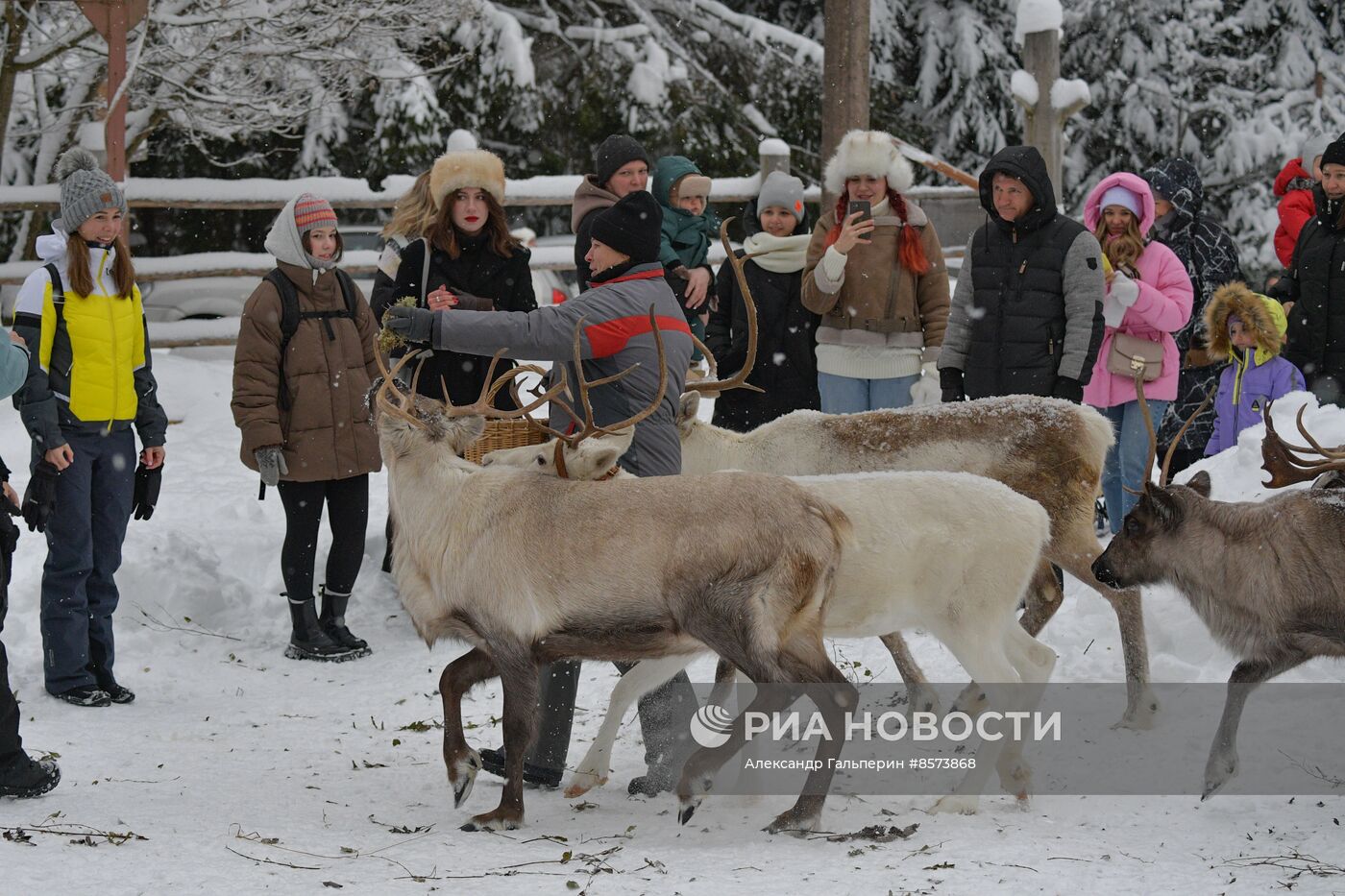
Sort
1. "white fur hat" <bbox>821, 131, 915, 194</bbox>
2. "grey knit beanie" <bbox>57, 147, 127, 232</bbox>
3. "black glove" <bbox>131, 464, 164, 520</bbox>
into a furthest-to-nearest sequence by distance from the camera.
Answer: "white fur hat" <bbox>821, 131, 915, 194</bbox>, "black glove" <bbox>131, 464, 164, 520</bbox>, "grey knit beanie" <bbox>57, 147, 127, 232</bbox>

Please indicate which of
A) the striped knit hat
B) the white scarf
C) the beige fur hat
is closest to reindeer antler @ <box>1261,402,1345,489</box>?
the white scarf

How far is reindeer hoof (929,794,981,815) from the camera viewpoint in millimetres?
4762

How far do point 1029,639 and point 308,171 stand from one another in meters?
12.3

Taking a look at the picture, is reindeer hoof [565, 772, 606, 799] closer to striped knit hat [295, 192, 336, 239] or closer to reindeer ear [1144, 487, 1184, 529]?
reindeer ear [1144, 487, 1184, 529]

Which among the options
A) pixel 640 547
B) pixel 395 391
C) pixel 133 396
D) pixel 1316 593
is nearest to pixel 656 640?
pixel 640 547

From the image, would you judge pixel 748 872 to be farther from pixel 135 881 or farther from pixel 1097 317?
pixel 1097 317

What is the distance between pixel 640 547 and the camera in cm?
450

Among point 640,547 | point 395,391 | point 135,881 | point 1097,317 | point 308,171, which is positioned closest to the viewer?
point 135,881

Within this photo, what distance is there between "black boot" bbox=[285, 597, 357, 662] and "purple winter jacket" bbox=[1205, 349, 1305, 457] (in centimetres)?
491

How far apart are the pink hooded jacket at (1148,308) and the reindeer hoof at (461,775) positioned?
392cm

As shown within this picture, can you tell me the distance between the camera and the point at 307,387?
261 inches

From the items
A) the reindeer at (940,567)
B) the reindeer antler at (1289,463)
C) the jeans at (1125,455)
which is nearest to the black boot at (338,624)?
the reindeer at (940,567)

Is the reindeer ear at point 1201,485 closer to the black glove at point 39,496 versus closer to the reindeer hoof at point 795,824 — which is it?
the reindeer hoof at point 795,824

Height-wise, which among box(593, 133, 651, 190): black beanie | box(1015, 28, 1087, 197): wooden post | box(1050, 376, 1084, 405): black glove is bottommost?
box(1050, 376, 1084, 405): black glove
